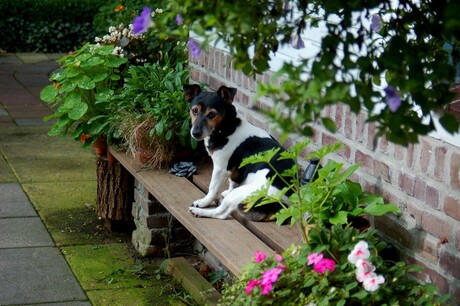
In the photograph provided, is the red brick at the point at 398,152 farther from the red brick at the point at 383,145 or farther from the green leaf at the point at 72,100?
the green leaf at the point at 72,100

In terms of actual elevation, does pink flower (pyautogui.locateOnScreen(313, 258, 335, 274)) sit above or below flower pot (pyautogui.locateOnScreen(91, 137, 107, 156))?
above

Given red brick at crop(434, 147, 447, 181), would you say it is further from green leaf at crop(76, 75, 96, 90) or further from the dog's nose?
green leaf at crop(76, 75, 96, 90)

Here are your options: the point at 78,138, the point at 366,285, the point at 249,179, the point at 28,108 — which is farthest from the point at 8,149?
the point at 366,285

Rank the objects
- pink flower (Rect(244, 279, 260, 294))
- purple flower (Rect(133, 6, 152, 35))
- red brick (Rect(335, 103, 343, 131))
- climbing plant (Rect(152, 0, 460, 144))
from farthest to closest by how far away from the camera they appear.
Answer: red brick (Rect(335, 103, 343, 131)) → pink flower (Rect(244, 279, 260, 294)) → purple flower (Rect(133, 6, 152, 35)) → climbing plant (Rect(152, 0, 460, 144))

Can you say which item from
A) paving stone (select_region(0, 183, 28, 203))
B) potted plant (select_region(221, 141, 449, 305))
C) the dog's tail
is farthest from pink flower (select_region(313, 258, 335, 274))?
paving stone (select_region(0, 183, 28, 203))

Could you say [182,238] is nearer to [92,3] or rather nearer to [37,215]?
[37,215]

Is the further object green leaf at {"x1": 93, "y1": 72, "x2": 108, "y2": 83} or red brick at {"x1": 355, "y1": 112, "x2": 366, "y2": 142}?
green leaf at {"x1": 93, "y1": 72, "x2": 108, "y2": 83}

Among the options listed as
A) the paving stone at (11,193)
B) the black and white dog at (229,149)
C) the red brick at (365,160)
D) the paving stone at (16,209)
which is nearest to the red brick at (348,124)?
the red brick at (365,160)

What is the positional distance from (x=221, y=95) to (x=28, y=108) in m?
5.52

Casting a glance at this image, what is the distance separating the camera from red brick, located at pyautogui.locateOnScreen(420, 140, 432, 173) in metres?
3.60

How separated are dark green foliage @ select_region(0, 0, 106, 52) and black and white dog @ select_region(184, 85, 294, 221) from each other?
9.11 metres

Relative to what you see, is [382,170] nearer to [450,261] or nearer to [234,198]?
[450,261]

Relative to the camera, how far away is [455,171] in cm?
343

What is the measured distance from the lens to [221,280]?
5.24m
